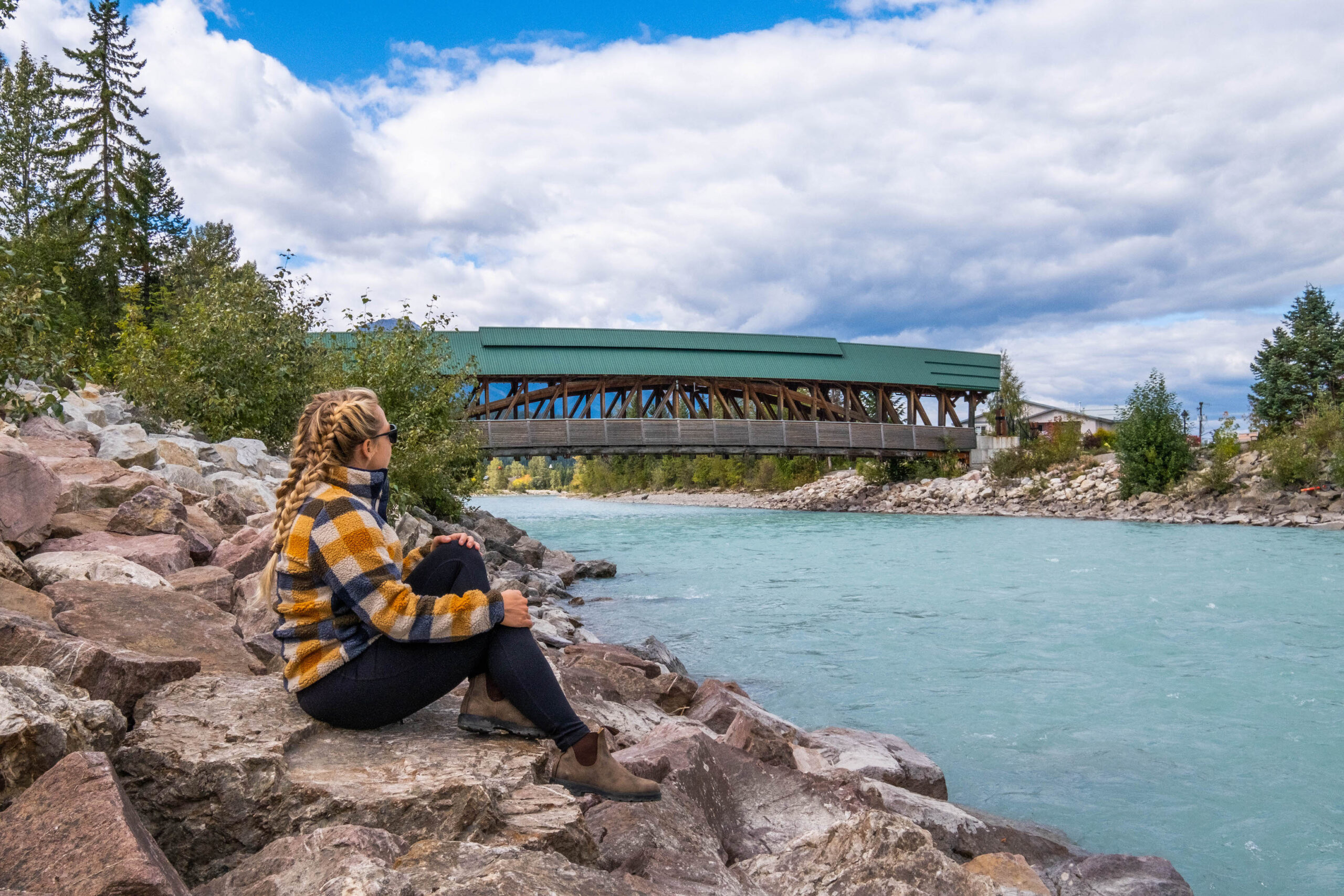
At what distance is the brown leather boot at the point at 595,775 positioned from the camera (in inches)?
98.5

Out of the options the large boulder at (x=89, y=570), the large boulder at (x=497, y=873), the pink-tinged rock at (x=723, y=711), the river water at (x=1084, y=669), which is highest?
the large boulder at (x=89, y=570)

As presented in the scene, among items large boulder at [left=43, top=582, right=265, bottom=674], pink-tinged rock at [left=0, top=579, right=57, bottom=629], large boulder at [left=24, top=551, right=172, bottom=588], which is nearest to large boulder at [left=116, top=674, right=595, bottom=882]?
large boulder at [left=43, top=582, right=265, bottom=674]

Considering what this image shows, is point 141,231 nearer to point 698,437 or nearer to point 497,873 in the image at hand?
point 698,437

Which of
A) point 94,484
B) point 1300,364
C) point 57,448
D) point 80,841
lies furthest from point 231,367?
point 1300,364

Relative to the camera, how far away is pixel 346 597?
A: 242cm

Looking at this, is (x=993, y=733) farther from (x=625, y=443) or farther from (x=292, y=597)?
(x=625, y=443)

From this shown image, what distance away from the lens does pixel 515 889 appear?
1763 mm

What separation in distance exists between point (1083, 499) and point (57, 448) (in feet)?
90.2

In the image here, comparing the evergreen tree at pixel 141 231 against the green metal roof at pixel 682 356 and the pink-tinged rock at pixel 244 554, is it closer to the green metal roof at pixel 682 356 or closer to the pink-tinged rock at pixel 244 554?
the green metal roof at pixel 682 356

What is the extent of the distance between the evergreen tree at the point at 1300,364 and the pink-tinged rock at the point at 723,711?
35246mm

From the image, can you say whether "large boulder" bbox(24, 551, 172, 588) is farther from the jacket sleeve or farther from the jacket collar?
the jacket sleeve

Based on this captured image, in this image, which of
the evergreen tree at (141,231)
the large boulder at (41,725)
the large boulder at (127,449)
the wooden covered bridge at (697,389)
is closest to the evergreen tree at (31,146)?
the evergreen tree at (141,231)

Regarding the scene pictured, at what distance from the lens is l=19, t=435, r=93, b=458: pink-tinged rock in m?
6.13

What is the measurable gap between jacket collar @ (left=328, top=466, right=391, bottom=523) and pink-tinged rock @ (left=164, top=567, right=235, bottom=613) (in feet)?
7.16
